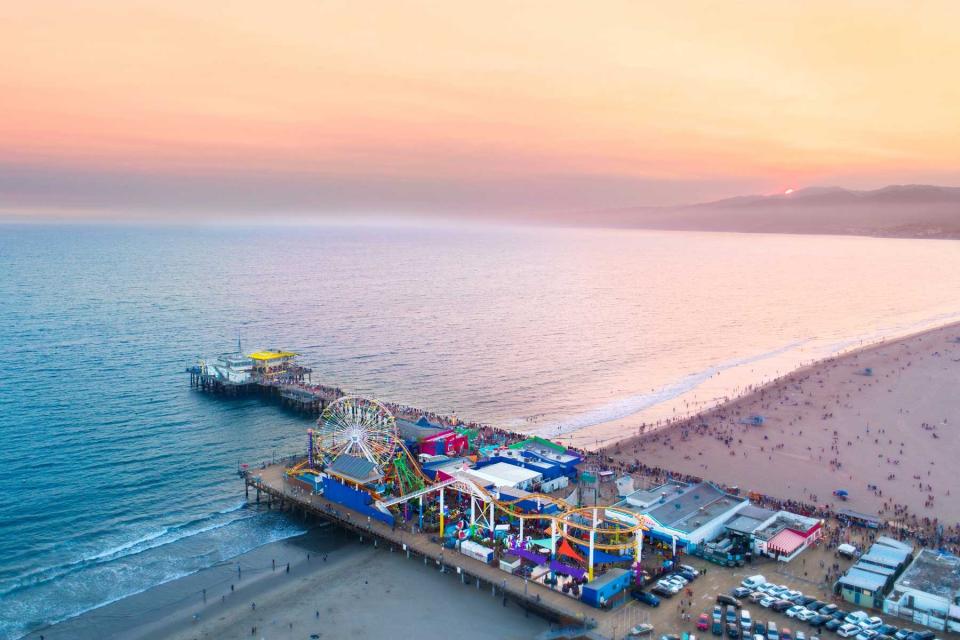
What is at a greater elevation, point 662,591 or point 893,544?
point 893,544

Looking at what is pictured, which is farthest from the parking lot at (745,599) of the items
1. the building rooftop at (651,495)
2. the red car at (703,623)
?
the building rooftop at (651,495)

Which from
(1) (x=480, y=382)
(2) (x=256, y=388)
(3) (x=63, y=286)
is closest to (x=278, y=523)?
(2) (x=256, y=388)

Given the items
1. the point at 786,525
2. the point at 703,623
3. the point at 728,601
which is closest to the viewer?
the point at 703,623

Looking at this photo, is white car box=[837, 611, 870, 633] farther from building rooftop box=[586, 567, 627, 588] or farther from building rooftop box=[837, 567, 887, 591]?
building rooftop box=[586, 567, 627, 588]

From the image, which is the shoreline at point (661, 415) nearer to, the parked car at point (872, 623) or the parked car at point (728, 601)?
the parked car at point (728, 601)

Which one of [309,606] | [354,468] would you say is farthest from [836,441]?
[309,606]

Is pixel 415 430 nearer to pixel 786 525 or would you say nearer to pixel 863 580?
pixel 786 525
